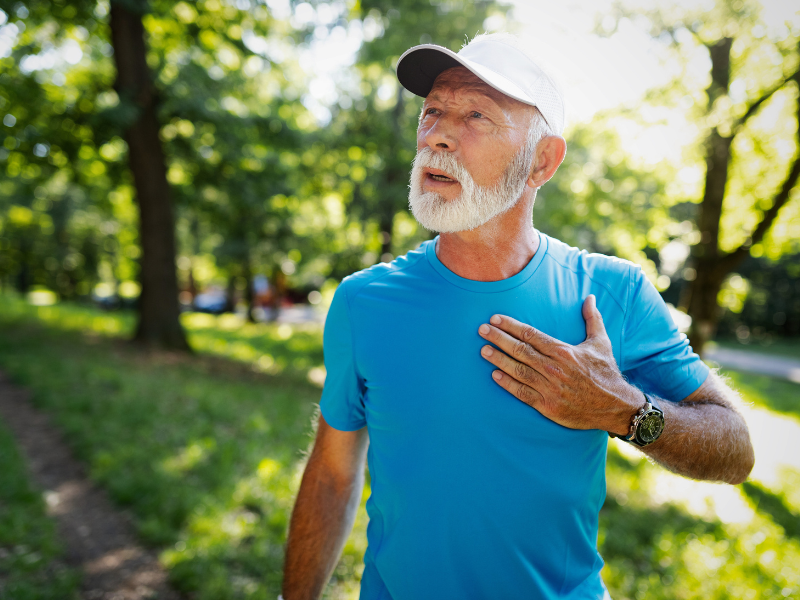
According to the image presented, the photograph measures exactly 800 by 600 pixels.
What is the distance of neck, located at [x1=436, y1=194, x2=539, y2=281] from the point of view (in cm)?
170

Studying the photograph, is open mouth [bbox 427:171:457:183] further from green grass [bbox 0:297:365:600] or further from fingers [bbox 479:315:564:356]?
green grass [bbox 0:297:365:600]

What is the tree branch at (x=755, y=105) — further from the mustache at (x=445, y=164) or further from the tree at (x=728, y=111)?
the mustache at (x=445, y=164)


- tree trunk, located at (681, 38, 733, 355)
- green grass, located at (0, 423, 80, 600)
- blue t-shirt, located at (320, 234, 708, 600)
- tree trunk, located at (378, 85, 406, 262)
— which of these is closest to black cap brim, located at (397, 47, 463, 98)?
blue t-shirt, located at (320, 234, 708, 600)

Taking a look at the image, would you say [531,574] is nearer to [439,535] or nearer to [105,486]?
[439,535]

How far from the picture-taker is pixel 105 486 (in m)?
4.85

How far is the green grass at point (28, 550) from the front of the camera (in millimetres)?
3279

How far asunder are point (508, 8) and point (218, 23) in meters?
5.99

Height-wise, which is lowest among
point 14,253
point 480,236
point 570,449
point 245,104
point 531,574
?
point 14,253

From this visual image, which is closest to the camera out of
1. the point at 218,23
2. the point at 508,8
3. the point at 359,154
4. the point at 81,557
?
the point at 81,557

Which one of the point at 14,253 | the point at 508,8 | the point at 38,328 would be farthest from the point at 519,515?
the point at 14,253

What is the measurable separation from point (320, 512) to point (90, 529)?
3392 millimetres

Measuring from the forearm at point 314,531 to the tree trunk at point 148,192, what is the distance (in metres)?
9.76

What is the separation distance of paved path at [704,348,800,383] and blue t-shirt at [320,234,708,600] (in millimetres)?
22891

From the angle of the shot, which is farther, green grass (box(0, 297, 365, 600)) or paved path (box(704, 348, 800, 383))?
paved path (box(704, 348, 800, 383))
